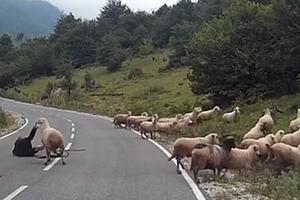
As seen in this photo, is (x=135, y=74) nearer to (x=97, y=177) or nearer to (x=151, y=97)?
(x=151, y=97)

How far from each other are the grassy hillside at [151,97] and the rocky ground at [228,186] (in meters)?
9.01

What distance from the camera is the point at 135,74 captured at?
81.9 meters

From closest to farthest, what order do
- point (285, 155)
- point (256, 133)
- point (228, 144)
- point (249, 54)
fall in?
1. point (285, 155)
2. point (228, 144)
3. point (256, 133)
4. point (249, 54)

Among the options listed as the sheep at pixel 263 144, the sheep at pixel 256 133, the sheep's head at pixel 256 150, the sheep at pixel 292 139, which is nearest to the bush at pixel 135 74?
the sheep at pixel 256 133

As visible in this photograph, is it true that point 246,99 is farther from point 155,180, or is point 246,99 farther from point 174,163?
point 155,180

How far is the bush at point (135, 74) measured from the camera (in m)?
81.2

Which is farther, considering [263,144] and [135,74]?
[135,74]

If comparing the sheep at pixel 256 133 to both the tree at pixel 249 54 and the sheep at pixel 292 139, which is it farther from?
the tree at pixel 249 54

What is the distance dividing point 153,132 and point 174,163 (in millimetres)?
10516

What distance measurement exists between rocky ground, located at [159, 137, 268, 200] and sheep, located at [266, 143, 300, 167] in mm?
751

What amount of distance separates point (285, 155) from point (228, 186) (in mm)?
1661

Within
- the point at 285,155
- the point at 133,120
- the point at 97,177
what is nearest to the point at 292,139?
the point at 285,155

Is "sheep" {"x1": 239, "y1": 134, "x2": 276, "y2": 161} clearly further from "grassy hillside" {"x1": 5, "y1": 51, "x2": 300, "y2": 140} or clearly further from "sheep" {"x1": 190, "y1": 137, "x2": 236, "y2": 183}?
"grassy hillside" {"x1": 5, "y1": 51, "x2": 300, "y2": 140}

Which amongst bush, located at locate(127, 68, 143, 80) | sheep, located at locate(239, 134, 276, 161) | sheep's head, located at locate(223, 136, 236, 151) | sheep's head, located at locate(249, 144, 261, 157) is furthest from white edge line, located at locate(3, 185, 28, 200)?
bush, located at locate(127, 68, 143, 80)
